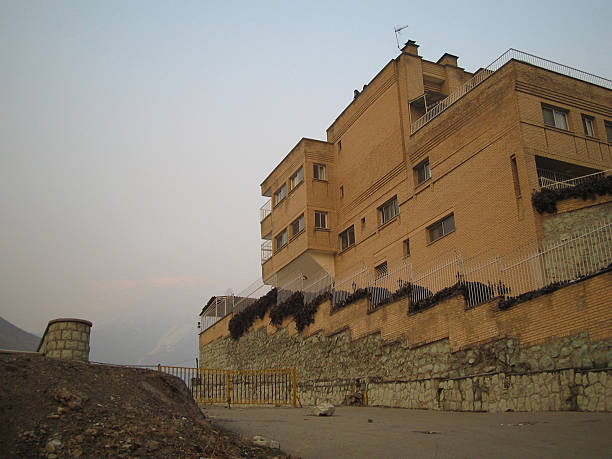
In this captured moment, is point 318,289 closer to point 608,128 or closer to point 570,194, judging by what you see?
point 570,194

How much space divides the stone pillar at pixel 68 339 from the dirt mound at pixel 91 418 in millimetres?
4863

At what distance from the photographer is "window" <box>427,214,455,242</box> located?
23087 mm

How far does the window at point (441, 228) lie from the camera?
75.7 feet

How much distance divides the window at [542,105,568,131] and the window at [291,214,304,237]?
45.1ft

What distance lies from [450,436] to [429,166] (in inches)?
632

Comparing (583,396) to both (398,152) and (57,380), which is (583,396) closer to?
(57,380)

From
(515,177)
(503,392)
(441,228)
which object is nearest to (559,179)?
(515,177)

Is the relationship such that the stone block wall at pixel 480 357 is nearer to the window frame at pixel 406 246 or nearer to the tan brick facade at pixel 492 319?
the tan brick facade at pixel 492 319

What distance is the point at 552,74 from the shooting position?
2191 centimetres

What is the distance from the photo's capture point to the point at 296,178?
33031 mm

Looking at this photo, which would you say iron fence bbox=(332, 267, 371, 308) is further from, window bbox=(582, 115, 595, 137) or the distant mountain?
the distant mountain

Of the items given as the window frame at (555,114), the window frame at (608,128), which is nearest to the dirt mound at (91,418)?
the window frame at (555,114)

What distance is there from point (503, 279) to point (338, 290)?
9369mm

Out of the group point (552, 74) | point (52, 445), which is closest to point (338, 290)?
point (552, 74)
